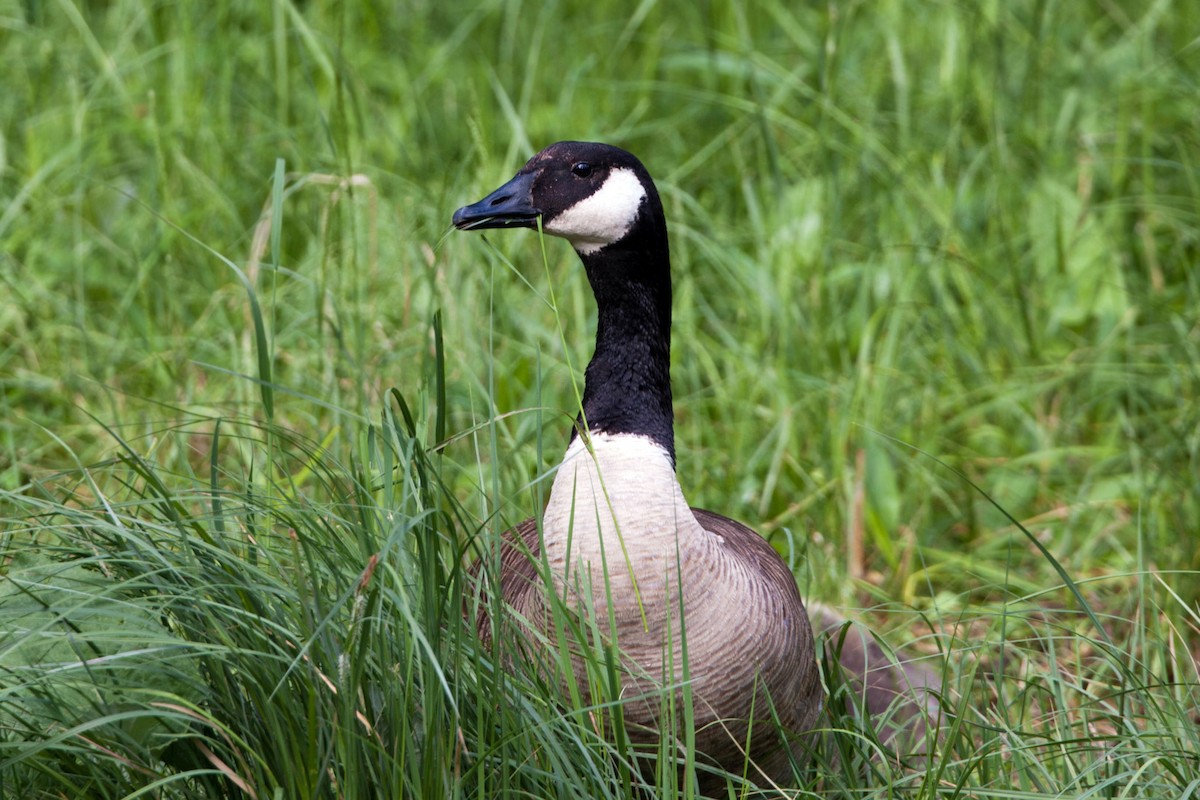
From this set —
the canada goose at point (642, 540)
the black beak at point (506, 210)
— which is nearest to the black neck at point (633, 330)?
the canada goose at point (642, 540)

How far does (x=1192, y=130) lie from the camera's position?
4742mm

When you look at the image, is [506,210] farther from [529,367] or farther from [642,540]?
[529,367]

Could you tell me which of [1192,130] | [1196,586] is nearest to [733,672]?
[1196,586]

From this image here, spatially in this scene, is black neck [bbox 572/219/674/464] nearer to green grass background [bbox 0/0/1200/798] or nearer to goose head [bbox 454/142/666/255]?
goose head [bbox 454/142/666/255]

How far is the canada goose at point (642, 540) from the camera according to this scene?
2463mm

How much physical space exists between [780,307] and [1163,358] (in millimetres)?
1137

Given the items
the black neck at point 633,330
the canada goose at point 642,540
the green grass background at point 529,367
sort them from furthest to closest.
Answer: the black neck at point 633,330
the canada goose at point 642,540
the green grass background at point 529,367

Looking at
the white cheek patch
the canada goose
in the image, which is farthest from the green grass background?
the white cheek patch

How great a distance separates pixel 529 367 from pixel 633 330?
1.35m

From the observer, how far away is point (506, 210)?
279cm

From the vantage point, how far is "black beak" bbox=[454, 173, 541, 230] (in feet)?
9.06

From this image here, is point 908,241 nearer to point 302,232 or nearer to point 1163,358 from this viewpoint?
point 1163,358

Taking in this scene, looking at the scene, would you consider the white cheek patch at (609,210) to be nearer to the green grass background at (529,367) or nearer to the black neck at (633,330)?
the black neck at (633,330)

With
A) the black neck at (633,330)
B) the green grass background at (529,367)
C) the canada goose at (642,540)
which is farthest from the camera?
the black neck at (633,330)
